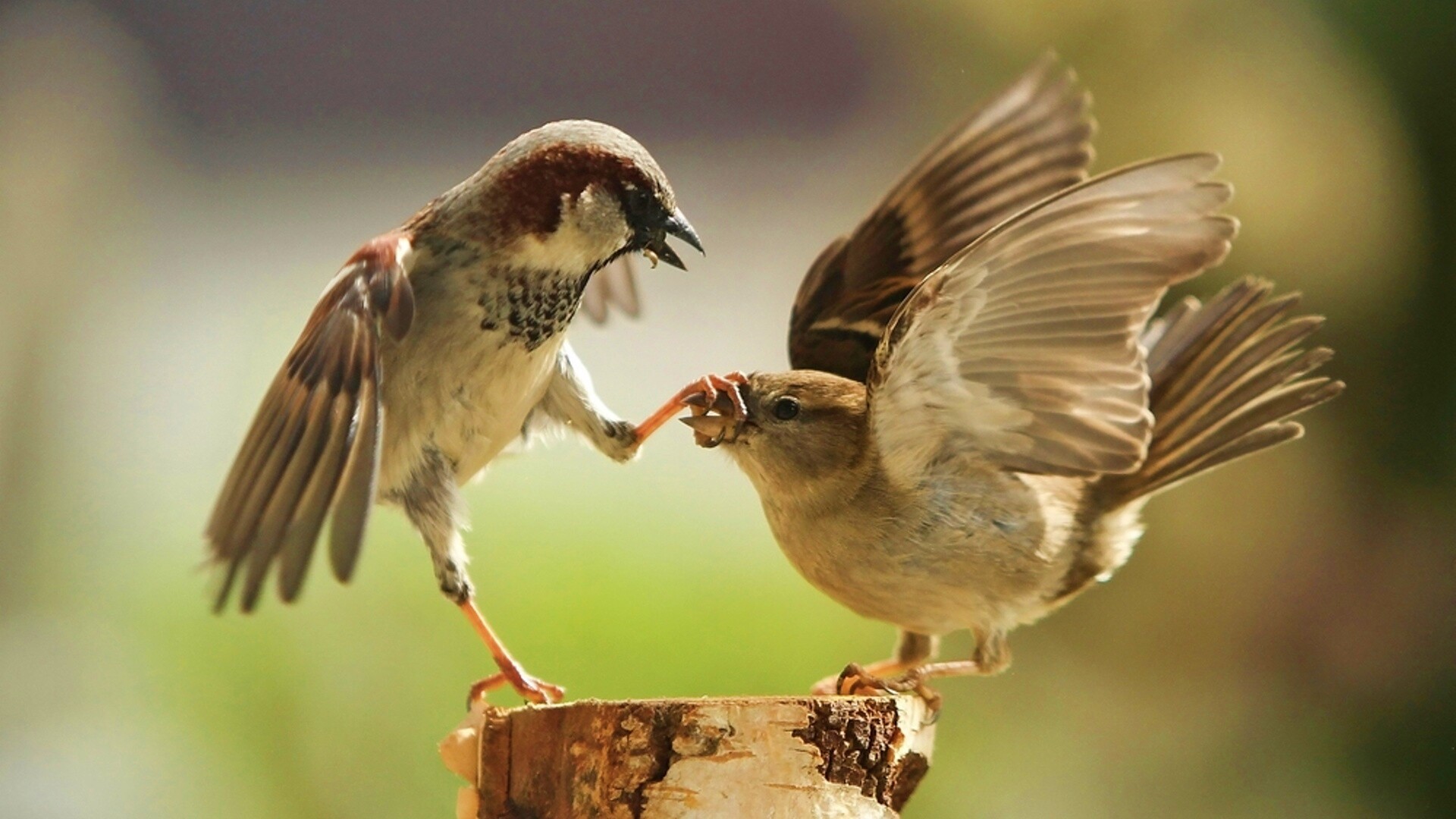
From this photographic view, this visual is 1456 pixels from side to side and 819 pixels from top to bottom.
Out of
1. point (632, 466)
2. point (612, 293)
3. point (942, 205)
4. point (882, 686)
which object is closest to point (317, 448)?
point (882, 686)

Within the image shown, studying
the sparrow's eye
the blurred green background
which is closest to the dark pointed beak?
the sparrow's eye

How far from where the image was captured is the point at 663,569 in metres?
2.54

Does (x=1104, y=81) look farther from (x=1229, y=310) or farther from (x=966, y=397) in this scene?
(x=966, y=397)

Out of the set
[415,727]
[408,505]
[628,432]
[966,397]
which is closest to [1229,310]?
[966,397]

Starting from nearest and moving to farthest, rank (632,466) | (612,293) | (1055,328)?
1. (1055,328)
2. (612,293)
3. (632,466)

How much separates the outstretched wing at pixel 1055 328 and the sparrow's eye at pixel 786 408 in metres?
0.10

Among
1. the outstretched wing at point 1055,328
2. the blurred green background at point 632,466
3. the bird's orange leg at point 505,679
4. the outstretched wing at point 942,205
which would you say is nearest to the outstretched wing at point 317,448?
the bird's orange leg at point 505,679

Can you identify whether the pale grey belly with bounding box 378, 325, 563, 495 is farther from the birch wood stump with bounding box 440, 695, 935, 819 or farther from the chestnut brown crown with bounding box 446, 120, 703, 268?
the birch wood stump with bounding box 440, 695, 935, 819

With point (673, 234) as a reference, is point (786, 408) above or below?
below

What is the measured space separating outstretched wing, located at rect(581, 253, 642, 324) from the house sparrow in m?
0.34

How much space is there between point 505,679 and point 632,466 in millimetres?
1209

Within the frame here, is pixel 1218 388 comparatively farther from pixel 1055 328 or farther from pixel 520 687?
pixel 520 687

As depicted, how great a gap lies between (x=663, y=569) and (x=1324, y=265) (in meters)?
1.47

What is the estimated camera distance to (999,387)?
1333 mm
